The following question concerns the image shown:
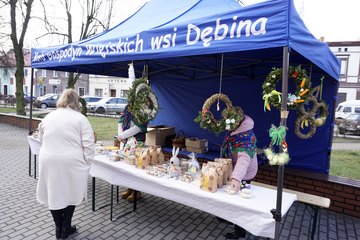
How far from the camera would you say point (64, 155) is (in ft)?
8.87

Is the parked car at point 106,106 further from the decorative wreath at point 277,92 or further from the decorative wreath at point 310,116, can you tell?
the decorative wreath at point 277,92

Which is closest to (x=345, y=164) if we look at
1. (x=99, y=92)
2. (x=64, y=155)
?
(x=64, y=155)

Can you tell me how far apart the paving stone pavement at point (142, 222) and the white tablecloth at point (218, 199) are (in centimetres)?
68

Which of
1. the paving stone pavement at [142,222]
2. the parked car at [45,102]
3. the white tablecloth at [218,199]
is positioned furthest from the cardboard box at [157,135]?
the parked car at [45,102]

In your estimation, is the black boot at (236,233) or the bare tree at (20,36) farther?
the bare tree at (20,36)

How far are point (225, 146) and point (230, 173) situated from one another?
34cm

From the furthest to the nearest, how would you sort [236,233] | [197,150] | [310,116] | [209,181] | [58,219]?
[197,150] → [310,116] → [236,233] → [58,219] → [209,181]

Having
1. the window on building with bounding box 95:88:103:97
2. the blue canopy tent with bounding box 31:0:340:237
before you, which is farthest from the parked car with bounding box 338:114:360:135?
the window on building with bounding box 95:88:103:97

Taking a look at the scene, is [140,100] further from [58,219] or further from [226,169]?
[58,219]

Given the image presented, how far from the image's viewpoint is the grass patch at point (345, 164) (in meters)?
5.75

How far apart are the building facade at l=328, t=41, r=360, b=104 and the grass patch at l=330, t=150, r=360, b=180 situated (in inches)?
651

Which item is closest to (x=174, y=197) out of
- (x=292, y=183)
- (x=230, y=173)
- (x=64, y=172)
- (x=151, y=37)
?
(x=230, y=173)

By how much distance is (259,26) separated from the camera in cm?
216

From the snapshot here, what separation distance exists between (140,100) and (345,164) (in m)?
6.01
